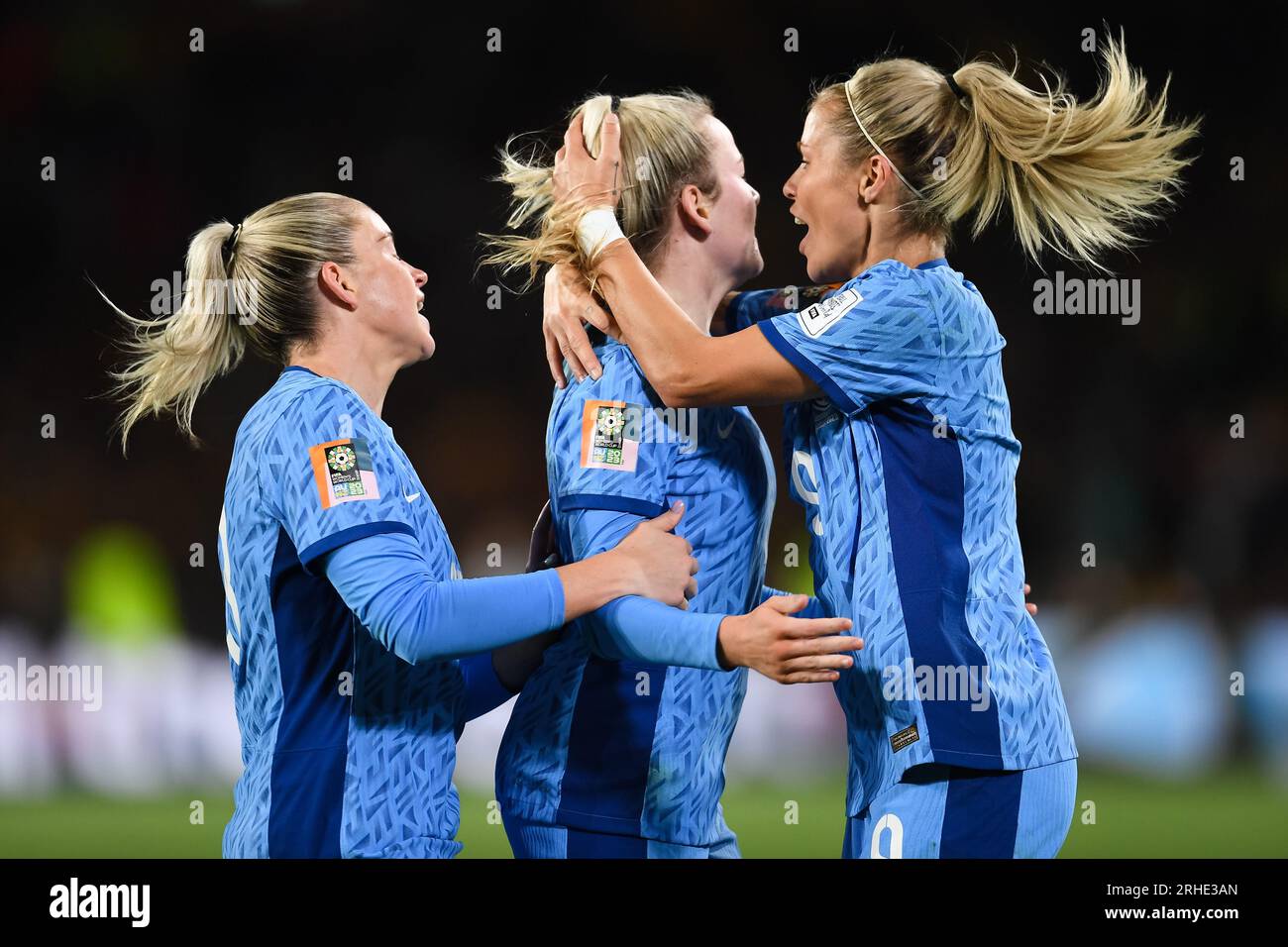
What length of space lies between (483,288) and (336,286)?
6.34m

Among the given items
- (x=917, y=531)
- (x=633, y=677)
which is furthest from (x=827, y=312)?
(x=633, y=677)

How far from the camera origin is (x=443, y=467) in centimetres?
820

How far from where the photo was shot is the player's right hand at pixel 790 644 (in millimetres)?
2012

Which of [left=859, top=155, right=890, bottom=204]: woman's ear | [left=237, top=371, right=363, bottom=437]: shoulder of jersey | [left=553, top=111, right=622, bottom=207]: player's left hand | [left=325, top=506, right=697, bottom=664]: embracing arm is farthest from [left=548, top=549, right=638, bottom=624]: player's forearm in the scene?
[left=859, top=155, right=890, bottom=204]: woman's ear

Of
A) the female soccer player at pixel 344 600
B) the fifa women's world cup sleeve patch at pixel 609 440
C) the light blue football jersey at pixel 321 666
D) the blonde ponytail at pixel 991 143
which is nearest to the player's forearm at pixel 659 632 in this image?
the female soccer player at pixel 344 600

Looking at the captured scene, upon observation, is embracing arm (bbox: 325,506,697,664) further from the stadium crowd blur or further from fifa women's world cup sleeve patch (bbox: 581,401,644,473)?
the stadium crowd blur

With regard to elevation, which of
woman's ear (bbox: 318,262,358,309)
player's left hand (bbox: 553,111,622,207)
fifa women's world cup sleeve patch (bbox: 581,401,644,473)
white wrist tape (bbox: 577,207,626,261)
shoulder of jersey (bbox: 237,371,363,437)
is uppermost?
player's left hand (bbox: 553,111,622,207)

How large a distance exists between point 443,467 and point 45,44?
12.4ft

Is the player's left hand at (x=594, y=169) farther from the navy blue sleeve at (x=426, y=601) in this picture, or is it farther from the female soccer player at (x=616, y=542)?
the navy blue sleeve at (x=426, y=601)

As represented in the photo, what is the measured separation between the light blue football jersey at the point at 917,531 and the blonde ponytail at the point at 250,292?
0.92m

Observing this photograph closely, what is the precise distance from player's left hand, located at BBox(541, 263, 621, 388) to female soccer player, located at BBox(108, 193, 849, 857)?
0.35m

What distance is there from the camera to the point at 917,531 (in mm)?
2238

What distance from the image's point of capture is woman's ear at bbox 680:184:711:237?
8.19ft

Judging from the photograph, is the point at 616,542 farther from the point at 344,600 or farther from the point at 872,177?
the point at 872,177
